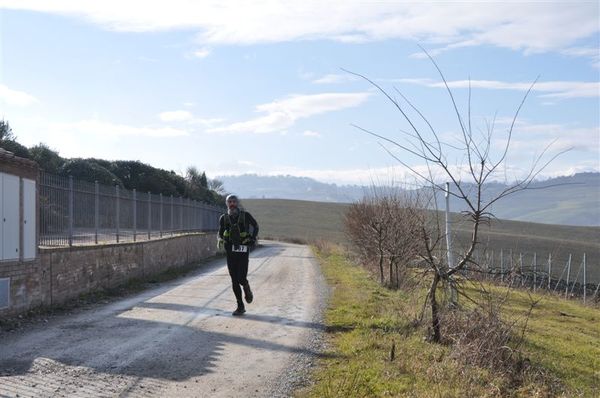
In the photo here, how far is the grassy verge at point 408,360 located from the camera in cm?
659

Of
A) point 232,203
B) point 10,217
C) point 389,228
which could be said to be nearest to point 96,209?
point 10,217

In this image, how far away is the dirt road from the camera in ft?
20.4

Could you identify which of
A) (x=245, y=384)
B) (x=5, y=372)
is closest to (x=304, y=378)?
(x=245, y=384)

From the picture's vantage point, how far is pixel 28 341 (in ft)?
27.1

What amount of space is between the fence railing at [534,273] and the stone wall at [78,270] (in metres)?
7.07

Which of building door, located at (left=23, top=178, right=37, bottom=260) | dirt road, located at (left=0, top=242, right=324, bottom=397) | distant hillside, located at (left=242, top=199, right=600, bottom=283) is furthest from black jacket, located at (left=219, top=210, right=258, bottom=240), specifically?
distant hillside, located at (left=242, top=199, right=600, bottom=283)

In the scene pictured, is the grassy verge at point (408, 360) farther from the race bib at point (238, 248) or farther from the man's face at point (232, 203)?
the man's face at point (232, 203)

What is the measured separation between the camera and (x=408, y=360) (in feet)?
24.9

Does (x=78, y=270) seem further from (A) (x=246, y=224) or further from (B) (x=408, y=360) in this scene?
(B) (x=408, y=360)

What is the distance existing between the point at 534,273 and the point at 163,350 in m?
5.47

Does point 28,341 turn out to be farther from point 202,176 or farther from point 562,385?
point 202,176

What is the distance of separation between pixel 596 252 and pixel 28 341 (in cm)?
6139

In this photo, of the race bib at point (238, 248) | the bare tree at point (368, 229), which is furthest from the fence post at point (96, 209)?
the bare tree at point (368, 229)

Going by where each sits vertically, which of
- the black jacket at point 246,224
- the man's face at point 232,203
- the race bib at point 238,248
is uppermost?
the man's face at point 232,203
